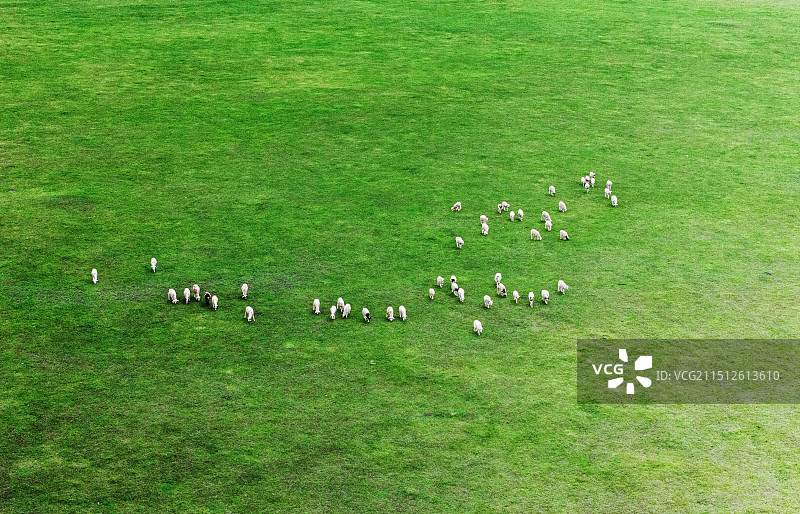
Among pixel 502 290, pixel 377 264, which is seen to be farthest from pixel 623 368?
pixel 377 264

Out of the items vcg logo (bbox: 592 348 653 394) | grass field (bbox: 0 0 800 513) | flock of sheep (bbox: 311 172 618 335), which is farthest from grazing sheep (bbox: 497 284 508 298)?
vcg logo (bbox: 592 348 653 394)

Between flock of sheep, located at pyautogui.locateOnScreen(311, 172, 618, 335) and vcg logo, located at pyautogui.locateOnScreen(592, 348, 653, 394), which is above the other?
flock of sheep, located at pyautogui.locateOnScreen(311, 172, 618, 335)

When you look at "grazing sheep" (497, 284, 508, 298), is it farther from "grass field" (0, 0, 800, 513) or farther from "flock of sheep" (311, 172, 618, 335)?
"grass field" (0, 0, 800, 513)

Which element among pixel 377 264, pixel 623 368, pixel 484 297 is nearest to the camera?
pixel 623 368

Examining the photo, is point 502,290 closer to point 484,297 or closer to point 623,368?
point 484,297

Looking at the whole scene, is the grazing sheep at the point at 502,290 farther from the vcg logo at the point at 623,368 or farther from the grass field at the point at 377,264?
the vcg logo at the point at 623,368

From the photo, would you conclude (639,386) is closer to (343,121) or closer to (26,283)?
(26,283)
